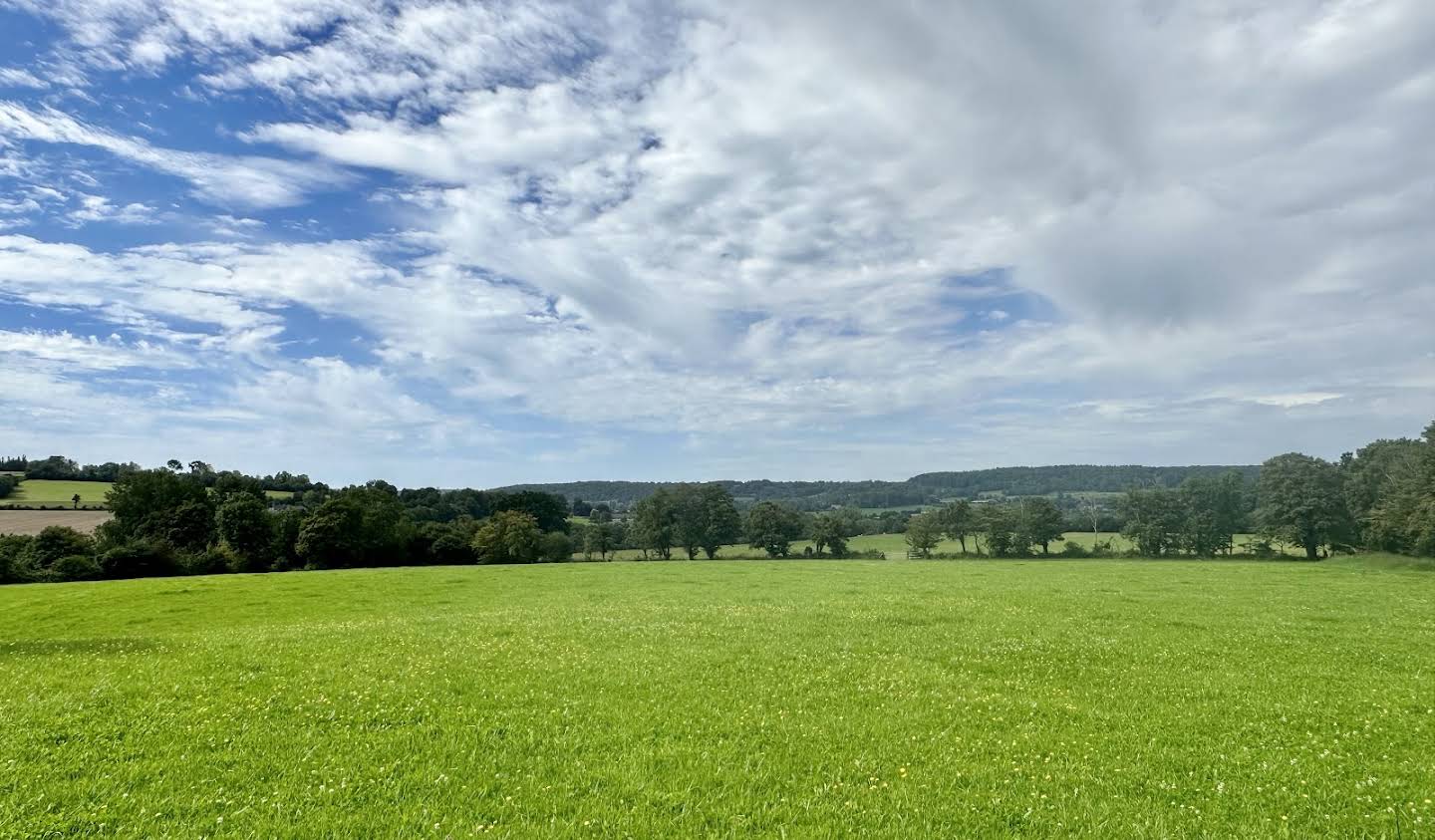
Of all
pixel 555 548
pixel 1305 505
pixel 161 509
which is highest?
pixel 161 509

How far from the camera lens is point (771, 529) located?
116688mm

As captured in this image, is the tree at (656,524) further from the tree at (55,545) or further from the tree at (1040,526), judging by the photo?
the tree at (55,545)

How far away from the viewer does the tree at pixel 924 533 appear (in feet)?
367

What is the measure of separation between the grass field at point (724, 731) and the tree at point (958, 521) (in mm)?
92398

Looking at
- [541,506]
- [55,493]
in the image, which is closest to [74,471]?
[55,493]

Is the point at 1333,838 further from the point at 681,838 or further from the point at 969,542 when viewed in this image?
the point at 969,542

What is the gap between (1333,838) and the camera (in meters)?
8.18

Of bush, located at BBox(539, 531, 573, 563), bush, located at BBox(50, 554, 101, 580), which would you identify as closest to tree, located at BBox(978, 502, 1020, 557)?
bush, located at BBox(539, 531, 573, 563)

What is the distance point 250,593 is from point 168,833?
44695mm

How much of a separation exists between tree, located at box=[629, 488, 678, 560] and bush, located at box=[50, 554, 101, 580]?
69351mm

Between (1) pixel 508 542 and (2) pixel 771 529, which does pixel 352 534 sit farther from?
(2) pixel 771 529

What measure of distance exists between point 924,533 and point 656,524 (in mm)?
44586

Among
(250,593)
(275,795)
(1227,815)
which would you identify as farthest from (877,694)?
(250,593)

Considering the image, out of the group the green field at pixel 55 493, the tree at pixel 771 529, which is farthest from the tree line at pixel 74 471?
the tree at pixel 771 529
